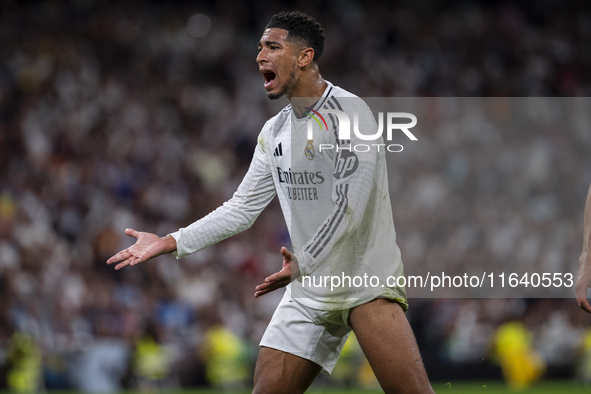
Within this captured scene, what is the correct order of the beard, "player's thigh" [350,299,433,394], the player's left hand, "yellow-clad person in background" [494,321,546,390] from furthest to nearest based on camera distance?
1. "yellow-clad person in background" [494,321,546,390]
2. the beard
3. "player's thigh" [350,299,433,394]
4. the player's left hand

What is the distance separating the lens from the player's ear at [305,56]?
3.95 m

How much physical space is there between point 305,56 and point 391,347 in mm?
1603

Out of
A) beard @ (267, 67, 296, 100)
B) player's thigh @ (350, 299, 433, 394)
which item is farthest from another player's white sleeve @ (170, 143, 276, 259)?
player's thigh @ (350, 299, 433, 394)

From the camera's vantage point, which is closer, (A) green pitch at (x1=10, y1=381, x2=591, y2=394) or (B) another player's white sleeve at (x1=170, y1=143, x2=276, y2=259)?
(B) another player's white sleeve at (x1=170, y1=143, x2=276, y2=259)

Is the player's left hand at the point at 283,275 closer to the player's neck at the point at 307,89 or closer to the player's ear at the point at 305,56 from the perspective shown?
the player's neck at the point at 307,89

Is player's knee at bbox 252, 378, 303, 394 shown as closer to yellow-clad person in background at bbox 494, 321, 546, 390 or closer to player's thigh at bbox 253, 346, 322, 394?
player's thigh at bbox 253, 346, 322, 394

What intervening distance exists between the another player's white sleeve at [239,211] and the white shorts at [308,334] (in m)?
0.60

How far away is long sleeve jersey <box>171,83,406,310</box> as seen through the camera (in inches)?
139

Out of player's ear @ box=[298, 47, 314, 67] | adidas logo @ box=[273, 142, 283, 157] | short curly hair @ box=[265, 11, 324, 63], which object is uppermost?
short curly hair @ box=[265, 11, 324, 63]

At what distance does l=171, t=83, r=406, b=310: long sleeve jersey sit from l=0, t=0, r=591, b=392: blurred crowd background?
1.99 m

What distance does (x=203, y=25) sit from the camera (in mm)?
13312

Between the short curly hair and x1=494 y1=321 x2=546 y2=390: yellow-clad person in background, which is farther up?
the short curly hair

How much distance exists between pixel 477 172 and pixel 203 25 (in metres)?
7.00

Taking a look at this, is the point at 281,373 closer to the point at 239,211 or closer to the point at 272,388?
the point at 272,388
